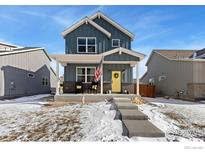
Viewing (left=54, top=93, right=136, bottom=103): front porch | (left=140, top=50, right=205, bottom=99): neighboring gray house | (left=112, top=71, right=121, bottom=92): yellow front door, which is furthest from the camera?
(left=112, top=71, right=121, bottom=92): yellow front door

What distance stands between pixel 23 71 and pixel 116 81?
7.87 m

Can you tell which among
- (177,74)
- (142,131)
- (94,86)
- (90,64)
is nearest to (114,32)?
(90,64)

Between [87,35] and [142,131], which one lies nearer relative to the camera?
[142,131]

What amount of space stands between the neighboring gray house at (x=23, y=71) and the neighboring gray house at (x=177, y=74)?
11.9 metres

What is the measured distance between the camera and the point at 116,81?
17344 mm

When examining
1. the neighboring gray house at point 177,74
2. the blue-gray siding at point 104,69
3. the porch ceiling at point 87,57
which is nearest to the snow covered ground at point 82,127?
the porch ceiling at point 87,57

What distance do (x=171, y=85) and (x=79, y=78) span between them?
8.22 m

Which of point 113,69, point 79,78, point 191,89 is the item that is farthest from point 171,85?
point 79,78

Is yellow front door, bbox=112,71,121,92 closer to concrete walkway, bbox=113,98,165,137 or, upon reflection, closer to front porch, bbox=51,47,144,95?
front porch, bbox=51,47,144,95

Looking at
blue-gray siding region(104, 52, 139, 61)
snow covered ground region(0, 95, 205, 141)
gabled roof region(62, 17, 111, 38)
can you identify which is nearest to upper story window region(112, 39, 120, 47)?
gabled roof region(62, 17, 111, 38)

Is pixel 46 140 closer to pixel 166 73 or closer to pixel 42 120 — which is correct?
pixel 42 120

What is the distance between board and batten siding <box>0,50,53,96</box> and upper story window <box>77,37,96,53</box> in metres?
5.03

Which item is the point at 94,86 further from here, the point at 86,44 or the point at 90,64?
the point at 86,44

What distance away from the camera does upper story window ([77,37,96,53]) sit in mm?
17062
